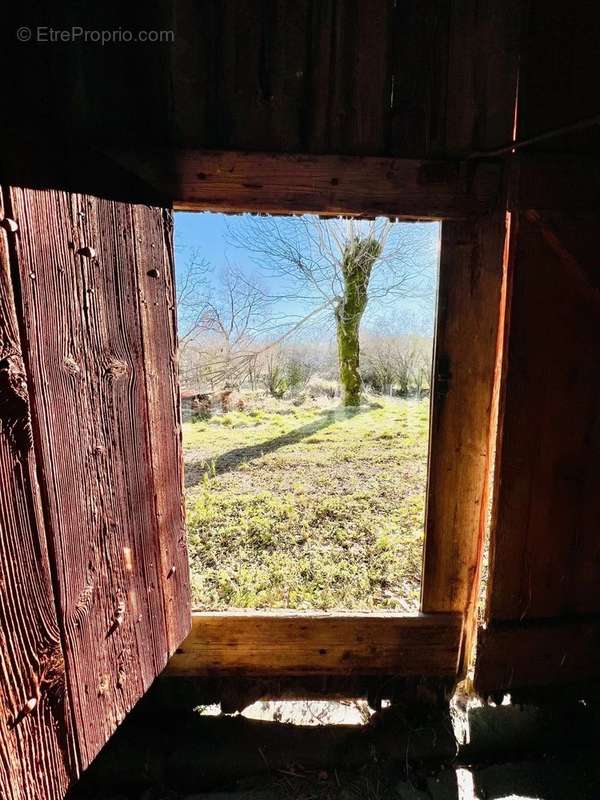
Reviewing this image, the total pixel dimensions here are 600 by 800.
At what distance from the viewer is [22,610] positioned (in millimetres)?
770

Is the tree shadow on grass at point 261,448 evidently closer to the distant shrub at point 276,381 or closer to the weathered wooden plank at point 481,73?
the distant shrub at point 276,381

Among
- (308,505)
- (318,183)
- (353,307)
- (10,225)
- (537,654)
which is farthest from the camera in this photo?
(353,307)

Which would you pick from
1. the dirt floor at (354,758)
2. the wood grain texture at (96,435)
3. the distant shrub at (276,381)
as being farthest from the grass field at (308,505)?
the wood grain texture at (96,435)

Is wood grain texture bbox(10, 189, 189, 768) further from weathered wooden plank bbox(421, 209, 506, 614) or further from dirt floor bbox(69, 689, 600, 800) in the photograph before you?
weathered wooden plank bbox(421, 209, 506, 614)

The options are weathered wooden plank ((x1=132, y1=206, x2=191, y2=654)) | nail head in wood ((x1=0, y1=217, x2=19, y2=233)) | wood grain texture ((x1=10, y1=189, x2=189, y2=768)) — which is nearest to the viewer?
nail head in wood ((x1=0, y1=217, x2=19, y2=233))

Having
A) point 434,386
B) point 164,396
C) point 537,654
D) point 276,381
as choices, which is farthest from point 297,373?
point 537,654

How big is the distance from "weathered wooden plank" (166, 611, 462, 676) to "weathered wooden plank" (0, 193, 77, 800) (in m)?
0.89

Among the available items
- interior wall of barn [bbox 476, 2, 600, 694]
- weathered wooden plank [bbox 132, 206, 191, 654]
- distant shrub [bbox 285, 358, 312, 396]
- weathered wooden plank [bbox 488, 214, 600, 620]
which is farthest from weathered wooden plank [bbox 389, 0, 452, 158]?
distant shrub [bbox 285, 358, 312, 396]

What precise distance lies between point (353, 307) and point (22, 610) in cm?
302

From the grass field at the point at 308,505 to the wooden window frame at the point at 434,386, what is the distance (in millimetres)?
198

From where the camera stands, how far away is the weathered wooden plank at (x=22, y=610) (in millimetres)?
719

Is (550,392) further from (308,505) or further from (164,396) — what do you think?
(308,505)

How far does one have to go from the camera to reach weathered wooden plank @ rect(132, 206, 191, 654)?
1191mm

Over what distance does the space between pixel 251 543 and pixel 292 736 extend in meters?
0.93
